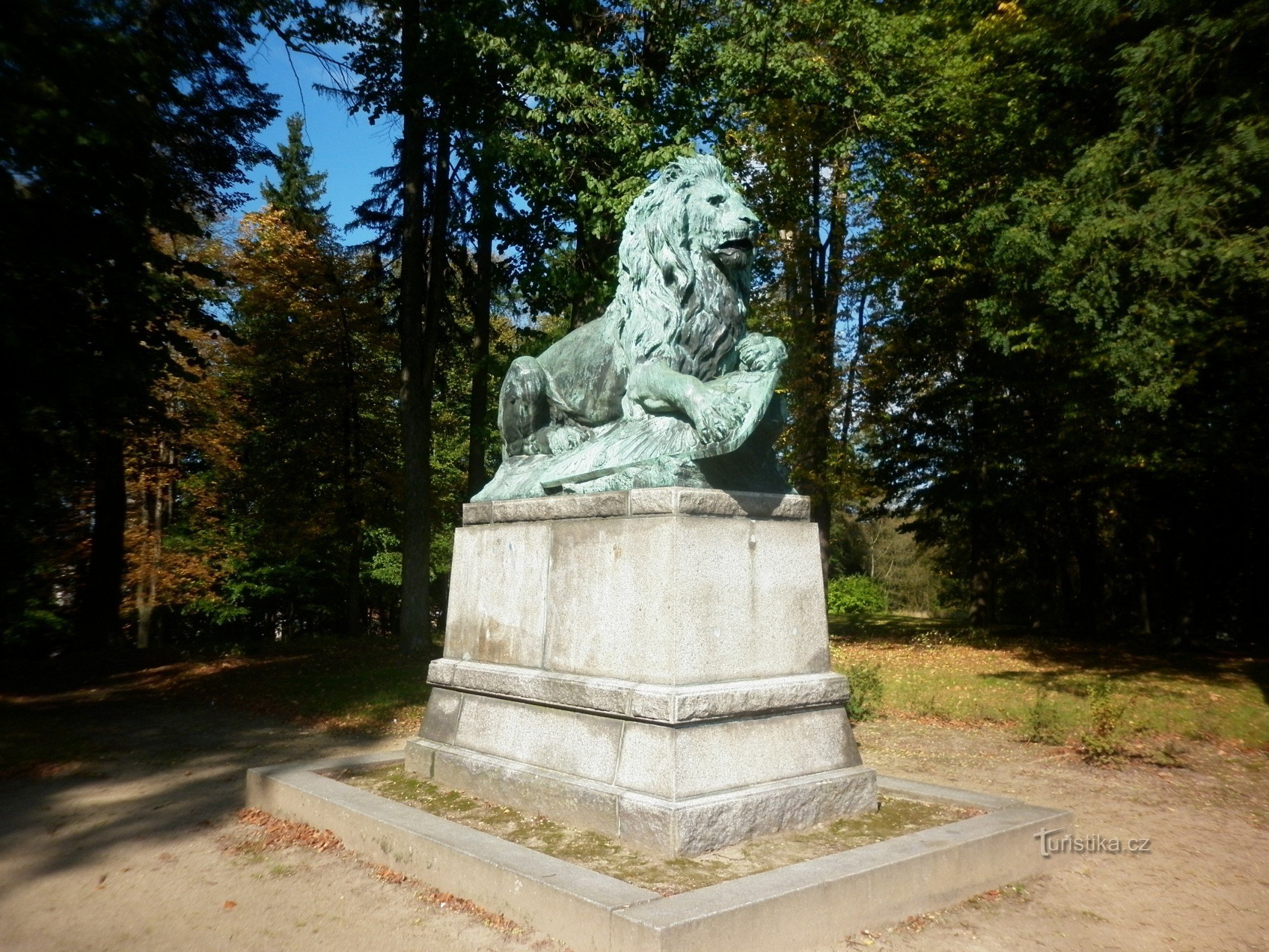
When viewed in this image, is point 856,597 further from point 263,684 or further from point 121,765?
point 121,765

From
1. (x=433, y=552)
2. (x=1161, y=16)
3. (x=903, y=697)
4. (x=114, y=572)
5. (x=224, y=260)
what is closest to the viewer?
(x=1161, y=16)

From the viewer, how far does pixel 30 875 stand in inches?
213

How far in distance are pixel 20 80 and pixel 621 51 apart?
350 inches

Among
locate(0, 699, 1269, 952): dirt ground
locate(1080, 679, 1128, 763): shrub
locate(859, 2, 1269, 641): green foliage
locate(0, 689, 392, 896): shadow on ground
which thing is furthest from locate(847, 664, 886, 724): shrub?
locate(0, 689, 392, 896): shadow on ground

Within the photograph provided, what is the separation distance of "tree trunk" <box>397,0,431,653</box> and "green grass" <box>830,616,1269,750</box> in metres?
7.08

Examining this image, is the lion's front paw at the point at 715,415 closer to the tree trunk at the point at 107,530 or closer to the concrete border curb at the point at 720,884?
the concrete border curb at the point at 720,884

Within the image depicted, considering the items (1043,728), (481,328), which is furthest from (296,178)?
(1043,728)

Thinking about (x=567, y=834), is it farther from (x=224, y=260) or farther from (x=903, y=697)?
(x=224, y=260)

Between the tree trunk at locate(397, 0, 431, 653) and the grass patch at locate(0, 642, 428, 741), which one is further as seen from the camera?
the tree trunk at locate(397, 0, 431, 653)

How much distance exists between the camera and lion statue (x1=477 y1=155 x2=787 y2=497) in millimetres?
5289

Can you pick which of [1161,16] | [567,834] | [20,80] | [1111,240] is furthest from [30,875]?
[1161,16]

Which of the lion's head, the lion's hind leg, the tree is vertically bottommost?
the lion's hind leg

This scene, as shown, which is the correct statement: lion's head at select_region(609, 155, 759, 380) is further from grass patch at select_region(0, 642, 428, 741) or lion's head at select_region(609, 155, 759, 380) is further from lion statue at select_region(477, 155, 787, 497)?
grass patch at select_region(0, 642, 428, 741)

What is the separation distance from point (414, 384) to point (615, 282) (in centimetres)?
397
